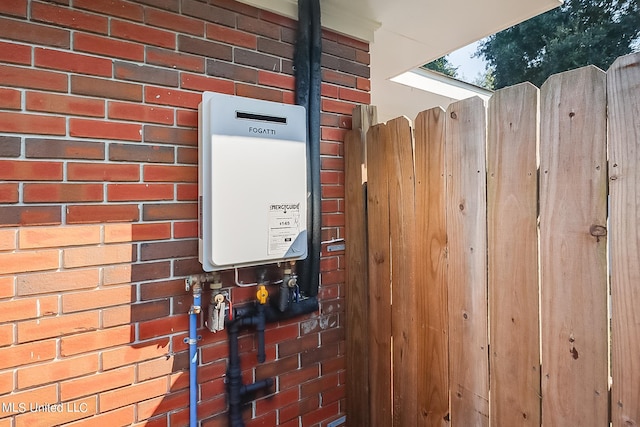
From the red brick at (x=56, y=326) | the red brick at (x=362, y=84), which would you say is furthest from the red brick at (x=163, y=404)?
the red brick at (x=362, y=84)

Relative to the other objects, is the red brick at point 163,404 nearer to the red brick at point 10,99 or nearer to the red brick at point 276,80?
the red brick at point 10,99

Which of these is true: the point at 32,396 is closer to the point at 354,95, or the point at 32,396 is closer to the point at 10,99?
the point at 10,99

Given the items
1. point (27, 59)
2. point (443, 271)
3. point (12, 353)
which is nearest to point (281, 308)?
point (443, 271)

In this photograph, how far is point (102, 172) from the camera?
1418 millimetres

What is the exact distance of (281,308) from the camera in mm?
1754

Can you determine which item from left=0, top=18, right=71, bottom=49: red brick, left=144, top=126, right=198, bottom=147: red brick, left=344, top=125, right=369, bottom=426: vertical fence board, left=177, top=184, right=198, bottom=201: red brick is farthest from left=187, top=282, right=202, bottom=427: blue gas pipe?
left=0, top=18, right=71, bottom=49: red brick

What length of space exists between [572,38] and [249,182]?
10.8m

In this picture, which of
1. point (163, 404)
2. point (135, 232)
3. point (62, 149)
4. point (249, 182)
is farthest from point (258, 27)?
point (163, 404)

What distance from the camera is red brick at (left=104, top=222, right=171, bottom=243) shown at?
56.6 inches

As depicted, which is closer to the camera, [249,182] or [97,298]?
[97,298]

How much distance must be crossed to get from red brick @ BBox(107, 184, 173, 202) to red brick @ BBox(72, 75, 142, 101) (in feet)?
1.20

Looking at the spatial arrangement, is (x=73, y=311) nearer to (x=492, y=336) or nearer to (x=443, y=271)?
(x=443, y=271)

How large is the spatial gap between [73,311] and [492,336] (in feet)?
5.32

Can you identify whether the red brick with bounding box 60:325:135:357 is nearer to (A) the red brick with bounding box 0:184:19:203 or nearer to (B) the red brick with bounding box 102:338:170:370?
(B) the red brick with bounding box 102:338:170:370
